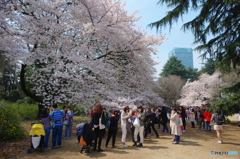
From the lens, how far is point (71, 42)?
27.7 feet

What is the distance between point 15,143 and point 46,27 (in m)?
5.66

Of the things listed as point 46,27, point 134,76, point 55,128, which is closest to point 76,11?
point 46,27

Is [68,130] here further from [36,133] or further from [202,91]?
[202,91]

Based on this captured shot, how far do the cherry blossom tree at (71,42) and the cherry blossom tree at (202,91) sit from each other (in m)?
16.9

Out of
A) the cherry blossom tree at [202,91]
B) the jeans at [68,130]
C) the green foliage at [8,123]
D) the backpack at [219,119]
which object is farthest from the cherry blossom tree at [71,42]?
the cherry blossom tree at [202,91]

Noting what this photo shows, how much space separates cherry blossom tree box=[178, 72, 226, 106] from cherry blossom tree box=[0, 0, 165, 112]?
55.4ft

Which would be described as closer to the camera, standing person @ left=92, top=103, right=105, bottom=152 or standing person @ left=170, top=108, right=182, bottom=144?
standing person @ left=92, top=103, right=105, bottom=152

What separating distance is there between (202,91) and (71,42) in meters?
21.7

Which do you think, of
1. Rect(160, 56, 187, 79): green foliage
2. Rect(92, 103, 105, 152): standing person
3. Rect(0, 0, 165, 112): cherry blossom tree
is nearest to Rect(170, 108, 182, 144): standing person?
Rect(0, 0, 165, 112): cherry blossom tree

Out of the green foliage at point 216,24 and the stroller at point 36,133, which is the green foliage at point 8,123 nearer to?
the stroller at point 36,133

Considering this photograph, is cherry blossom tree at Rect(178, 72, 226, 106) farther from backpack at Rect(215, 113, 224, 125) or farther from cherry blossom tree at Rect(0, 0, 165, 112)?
backpack at Rect(215, 113, 224, 125)

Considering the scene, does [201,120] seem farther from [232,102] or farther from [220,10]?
[220,10]

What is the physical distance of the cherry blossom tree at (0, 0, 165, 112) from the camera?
24.8 ft

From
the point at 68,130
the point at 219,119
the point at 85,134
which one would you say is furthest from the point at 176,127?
the point at 68,130
